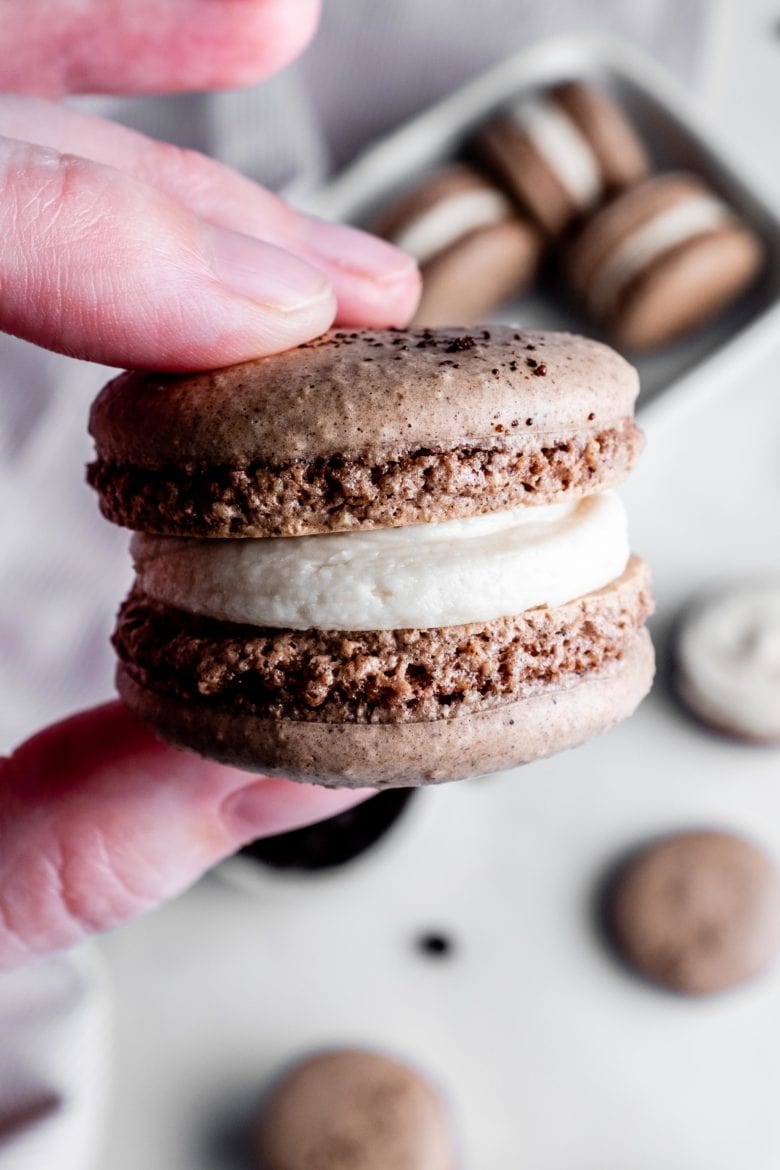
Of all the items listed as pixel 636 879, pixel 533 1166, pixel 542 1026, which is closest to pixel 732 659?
pixel 636 879

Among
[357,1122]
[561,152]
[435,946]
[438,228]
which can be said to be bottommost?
[357,1122]

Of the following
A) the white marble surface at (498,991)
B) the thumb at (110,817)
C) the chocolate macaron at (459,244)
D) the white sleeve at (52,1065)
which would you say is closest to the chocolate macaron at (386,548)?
the thumb at (110,817)

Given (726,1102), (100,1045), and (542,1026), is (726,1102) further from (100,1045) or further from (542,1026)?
(100,1045)

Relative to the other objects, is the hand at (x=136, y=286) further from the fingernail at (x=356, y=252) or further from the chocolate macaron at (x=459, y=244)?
the chocolate macaron at (x=459, y=244)

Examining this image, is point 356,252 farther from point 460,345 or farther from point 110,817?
point 110,817

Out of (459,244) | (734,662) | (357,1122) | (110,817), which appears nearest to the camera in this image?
(110,817)

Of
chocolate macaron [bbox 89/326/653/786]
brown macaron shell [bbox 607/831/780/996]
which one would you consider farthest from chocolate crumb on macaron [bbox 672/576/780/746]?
chocolate macaron [bbox 89/326/653/786]

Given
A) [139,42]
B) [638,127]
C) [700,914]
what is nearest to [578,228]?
[638,127]
